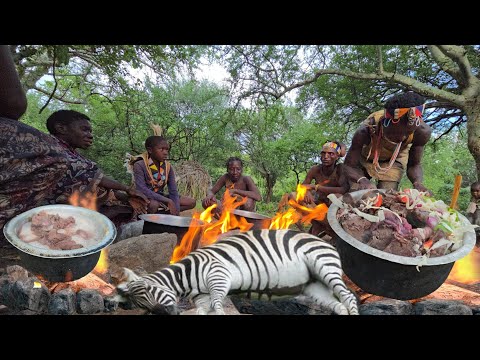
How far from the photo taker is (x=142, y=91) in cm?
334

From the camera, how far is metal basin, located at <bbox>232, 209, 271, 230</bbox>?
346cm

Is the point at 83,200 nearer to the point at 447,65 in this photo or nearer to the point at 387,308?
the point at 387,308

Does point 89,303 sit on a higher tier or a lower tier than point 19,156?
lower

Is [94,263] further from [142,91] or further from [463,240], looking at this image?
[463,240]

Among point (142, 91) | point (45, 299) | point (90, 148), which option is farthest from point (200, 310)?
point (142, 91)

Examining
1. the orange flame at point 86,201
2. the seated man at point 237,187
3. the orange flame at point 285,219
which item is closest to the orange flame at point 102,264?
the orange flame at point 86,201

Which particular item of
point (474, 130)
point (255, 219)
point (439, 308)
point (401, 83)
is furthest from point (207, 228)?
point (474, 130)

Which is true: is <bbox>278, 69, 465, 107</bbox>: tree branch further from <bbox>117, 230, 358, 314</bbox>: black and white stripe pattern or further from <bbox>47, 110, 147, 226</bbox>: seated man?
<bbox>47, 110, 147, 226</bbox>: seated man

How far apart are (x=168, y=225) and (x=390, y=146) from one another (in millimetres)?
2210

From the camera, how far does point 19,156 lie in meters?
2.96

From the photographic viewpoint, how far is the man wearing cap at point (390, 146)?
3.21 metres

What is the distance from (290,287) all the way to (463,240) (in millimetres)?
1382

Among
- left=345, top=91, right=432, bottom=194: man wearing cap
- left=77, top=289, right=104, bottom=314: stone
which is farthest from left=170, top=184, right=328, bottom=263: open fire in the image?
left=77, top=289, right=104, bottom=314: stone

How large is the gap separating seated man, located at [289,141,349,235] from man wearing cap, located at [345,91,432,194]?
11 centimetres
